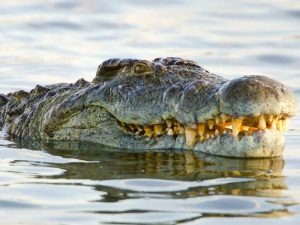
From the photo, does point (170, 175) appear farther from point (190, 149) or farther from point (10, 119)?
point (10, 119)

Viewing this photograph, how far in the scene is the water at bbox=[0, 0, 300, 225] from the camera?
6.26 m

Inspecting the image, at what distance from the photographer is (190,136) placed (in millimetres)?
8391

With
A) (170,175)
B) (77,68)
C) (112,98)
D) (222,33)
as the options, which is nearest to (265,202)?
(170,175)

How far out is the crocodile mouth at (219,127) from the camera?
26.4 feet

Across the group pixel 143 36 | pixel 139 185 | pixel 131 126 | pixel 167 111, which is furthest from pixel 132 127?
pixel 143 36

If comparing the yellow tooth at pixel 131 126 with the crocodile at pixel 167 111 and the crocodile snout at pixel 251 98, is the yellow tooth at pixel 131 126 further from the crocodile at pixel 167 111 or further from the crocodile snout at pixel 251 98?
the crocodile snout at pixel 251 98

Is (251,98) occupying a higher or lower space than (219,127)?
higher

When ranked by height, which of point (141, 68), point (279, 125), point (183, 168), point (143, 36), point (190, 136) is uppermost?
point (143, 36)

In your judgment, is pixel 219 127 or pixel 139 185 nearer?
pixel 139 185

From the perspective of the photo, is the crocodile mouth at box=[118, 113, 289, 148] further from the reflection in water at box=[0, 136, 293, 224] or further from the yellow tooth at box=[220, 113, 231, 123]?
the reflection in water at box=[0, 136, 293, 224]

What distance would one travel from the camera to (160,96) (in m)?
8.56

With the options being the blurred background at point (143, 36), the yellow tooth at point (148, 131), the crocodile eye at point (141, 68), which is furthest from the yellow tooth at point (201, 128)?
the blurred background at point (143, 36)

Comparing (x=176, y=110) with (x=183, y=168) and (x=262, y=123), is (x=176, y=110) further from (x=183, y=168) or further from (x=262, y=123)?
(x=262, y=123)

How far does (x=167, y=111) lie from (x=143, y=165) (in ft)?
1.86
